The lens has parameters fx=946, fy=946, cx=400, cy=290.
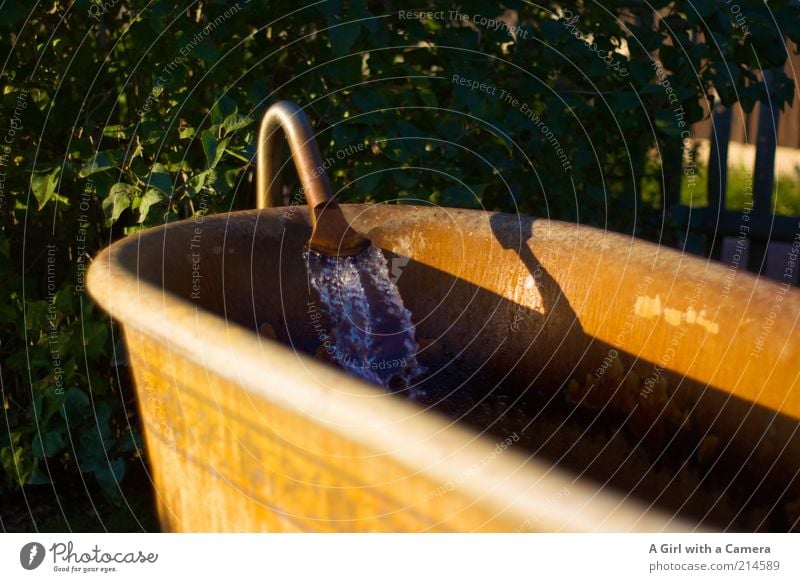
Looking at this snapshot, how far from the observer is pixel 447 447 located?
0.75 meters

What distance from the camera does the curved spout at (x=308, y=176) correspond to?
149cm

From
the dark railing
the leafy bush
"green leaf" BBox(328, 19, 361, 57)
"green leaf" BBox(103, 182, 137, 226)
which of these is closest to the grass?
the dark railing

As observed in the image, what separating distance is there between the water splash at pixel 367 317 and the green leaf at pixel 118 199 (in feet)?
1.26

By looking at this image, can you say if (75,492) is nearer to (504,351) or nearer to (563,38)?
(504,351)

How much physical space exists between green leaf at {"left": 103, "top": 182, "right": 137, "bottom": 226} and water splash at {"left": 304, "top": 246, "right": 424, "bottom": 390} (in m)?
0.38

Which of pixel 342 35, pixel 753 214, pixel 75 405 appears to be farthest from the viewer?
pixel 753 214

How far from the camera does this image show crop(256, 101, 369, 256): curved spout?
1.49m

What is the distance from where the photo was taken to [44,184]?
6.15 ft

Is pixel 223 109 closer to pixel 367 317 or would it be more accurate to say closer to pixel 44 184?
pixel 44 184

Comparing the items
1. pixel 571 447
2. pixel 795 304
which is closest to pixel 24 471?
pixel 571 447

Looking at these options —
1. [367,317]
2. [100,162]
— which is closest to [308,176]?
[367,317]

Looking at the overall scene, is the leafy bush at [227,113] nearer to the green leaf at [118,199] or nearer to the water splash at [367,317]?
the green leaf at [118,199]

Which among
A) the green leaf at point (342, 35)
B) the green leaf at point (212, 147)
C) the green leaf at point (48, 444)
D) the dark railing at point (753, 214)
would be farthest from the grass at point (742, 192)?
the green leaf at point (48, 444)

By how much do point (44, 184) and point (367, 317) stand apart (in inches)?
28.3
